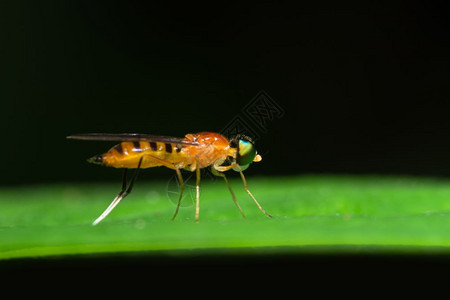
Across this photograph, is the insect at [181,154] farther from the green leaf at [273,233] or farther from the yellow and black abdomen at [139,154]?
the green leaf at [273,233]

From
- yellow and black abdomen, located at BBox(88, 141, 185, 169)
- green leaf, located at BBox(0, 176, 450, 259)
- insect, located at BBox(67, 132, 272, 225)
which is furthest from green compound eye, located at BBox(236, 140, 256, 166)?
green leaf, located at BBox(0, 176, 450, 259)

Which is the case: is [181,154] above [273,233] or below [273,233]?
above

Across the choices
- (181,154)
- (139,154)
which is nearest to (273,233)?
(139,154)

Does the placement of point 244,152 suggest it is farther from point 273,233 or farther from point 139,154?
point 273,233

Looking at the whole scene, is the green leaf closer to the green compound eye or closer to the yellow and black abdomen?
the yellow and black abdomen

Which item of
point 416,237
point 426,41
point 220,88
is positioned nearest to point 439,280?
point 416,237

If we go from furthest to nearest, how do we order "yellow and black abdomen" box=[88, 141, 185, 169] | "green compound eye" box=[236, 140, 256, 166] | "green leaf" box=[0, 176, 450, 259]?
1. "green compound eye" box=[236, 140, 256, 166]
2. "yellow and black abdomen" box=[88, 141, 185, 169]
3. "green leaf" box=[0, 176, 450, 259]
